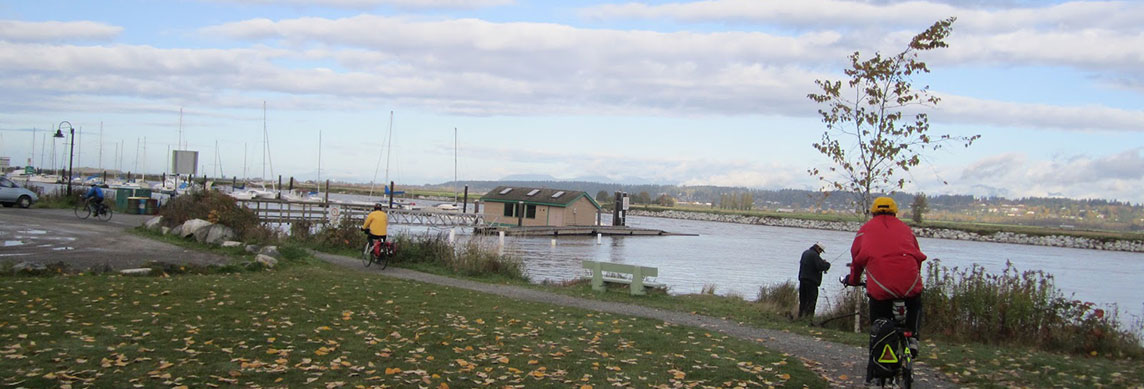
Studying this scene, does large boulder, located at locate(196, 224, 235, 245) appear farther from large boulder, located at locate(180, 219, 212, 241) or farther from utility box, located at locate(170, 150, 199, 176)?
utility box, located at locate(170, 150, 199, 176)

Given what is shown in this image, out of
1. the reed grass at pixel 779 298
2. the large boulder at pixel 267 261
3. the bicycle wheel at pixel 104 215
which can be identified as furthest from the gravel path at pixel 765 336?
the bicycle wheel at pixel 104 215

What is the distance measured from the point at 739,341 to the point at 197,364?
6.65 meters

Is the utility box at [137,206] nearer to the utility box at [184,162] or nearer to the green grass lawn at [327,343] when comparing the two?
the utility box at [184,162]

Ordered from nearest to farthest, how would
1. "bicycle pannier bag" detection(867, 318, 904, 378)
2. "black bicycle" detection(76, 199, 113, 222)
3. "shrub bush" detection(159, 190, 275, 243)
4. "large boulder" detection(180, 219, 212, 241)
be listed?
"bicycle pannier bag" detection(867, 318, 904, 378) < "large boulder" detection(180, 219, 212, 241) < "shrub bush" detection(159, 190, 275, 243) < "black bicycle" detection(76, 199, 113, 222)

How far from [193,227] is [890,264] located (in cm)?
2127

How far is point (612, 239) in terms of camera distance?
229ft

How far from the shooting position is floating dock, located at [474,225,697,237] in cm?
6050

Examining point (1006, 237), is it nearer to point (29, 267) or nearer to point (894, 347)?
point (894, 347)

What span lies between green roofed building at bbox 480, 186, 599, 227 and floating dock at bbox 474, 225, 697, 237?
1373mm

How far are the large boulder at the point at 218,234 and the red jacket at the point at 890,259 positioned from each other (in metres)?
19.6

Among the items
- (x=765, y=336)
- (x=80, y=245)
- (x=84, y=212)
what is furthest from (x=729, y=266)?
(x=765, y=336)

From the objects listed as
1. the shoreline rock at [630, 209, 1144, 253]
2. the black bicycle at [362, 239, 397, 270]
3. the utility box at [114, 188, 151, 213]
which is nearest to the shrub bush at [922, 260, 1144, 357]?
the black bicycle at [362, 239, 397, 270]

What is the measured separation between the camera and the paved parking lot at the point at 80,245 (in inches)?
699

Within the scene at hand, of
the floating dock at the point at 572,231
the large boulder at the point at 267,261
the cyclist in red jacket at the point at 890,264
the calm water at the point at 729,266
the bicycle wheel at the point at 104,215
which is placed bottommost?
the calm water at the point at 729,266
